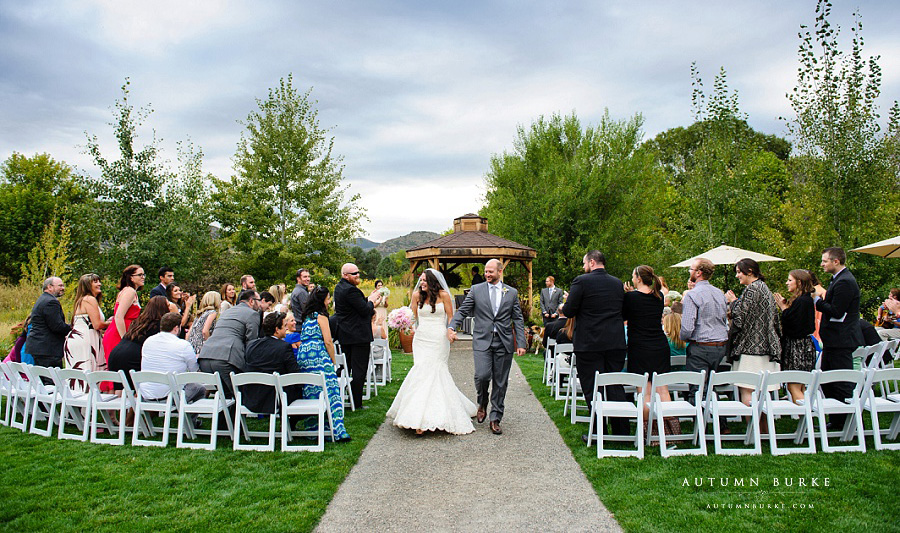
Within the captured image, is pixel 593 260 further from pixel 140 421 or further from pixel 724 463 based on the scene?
pixel 140 421

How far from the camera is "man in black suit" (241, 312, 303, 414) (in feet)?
18.4

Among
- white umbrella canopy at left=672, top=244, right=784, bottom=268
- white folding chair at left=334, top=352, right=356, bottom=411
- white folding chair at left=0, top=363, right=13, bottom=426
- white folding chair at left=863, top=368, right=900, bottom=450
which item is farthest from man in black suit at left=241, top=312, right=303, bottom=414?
white umbrella canopy at left=672, top=244, right=784, bottom=268

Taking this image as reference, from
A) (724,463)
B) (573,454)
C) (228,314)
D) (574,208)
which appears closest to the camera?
(724,463)

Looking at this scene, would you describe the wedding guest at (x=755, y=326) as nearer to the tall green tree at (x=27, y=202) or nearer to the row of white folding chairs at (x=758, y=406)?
the row of white folding chairs at (x=758, y=406)

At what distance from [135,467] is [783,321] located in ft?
21.8

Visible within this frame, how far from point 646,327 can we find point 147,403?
5180 mm

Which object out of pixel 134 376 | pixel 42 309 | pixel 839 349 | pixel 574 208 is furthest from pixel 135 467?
pixel 574 208

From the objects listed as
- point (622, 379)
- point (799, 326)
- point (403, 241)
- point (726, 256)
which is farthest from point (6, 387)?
point (403, 241)

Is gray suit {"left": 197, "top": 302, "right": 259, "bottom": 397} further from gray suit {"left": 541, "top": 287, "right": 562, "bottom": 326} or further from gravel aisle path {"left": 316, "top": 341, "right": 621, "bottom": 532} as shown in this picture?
gray suit {"left": 541, "top": 287, "right": 562, "bottom": 326}

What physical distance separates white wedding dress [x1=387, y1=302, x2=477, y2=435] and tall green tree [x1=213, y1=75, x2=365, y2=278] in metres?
14.9

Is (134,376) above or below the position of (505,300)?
below

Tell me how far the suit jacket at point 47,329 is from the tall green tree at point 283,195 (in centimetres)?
1328

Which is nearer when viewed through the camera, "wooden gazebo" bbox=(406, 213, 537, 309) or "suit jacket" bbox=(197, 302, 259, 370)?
"suit jacket" bbox=(197, 302, 259, 370)

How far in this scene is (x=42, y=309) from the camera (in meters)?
6.86
